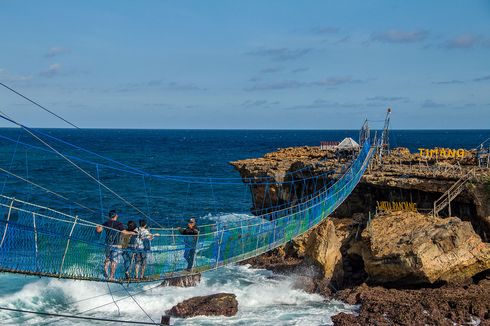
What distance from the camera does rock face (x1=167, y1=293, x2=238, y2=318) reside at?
1567cm

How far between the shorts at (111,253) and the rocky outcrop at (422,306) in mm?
5980

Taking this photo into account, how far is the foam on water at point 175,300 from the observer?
15.6 meters

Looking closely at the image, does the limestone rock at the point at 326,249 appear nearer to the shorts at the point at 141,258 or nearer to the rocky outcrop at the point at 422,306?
the rocky outcrop at the point at 422,306

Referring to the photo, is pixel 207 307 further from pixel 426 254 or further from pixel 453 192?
pixel 453 192

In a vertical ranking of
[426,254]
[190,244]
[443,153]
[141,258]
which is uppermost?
[443,153]

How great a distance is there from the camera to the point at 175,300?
17.2 metres

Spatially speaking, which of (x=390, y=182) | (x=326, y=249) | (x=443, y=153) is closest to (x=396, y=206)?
(x=390, y=182)

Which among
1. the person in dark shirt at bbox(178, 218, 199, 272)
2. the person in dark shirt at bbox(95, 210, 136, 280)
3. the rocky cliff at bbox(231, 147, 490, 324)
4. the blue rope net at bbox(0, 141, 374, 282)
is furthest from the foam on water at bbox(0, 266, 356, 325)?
the person in dark shirt at bbox(95, 210, 136, 280)

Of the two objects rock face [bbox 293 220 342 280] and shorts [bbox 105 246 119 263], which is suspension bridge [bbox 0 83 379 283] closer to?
shorts [bbox 105 246 119 263]

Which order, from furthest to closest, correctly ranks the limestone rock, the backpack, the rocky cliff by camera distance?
the limestone rock, the rocky cliff, the backpack

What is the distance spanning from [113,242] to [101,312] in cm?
514

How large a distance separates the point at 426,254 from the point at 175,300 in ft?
→ 23.7

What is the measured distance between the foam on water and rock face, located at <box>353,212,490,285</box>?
167 cm

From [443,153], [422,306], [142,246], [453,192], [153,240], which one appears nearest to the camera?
[142,246]
